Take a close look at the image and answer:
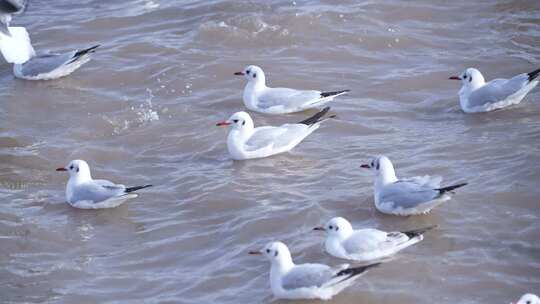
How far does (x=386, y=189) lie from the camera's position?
9.33m

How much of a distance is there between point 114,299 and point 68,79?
6064 millimetres

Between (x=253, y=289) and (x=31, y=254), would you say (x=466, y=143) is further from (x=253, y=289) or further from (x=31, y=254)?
(x=31, y=254)

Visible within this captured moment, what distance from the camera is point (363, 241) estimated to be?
8.39 m

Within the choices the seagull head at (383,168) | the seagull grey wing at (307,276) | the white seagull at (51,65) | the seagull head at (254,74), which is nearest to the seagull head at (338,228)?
the seagull grey wing at (307,276)

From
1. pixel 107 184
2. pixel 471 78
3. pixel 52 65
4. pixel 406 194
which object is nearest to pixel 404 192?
pixel 406 194

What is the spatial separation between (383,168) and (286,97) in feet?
9.62

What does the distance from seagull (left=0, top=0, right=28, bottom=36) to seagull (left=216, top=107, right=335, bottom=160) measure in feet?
8.45

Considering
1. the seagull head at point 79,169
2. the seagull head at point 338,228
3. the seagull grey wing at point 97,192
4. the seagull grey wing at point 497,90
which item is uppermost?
the seagull grey wing at point 497,90

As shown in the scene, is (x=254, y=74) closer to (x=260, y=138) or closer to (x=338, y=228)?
(x=260, y=138)

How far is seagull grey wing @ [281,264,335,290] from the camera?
7.78 meters

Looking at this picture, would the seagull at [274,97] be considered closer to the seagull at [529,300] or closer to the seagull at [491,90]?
the seagull at [491,90]

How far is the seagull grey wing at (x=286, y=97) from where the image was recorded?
12.1 metres

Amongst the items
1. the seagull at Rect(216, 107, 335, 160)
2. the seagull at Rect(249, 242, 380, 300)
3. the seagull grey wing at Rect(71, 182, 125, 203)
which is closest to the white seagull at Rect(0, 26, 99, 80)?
the seagull at Rect(216, 107, 335, 160)

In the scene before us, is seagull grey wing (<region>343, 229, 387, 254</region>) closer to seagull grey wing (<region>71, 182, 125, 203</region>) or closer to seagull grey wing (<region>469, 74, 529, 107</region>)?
seagull grey wing (<region>71, 182, 125, 203</region>)
